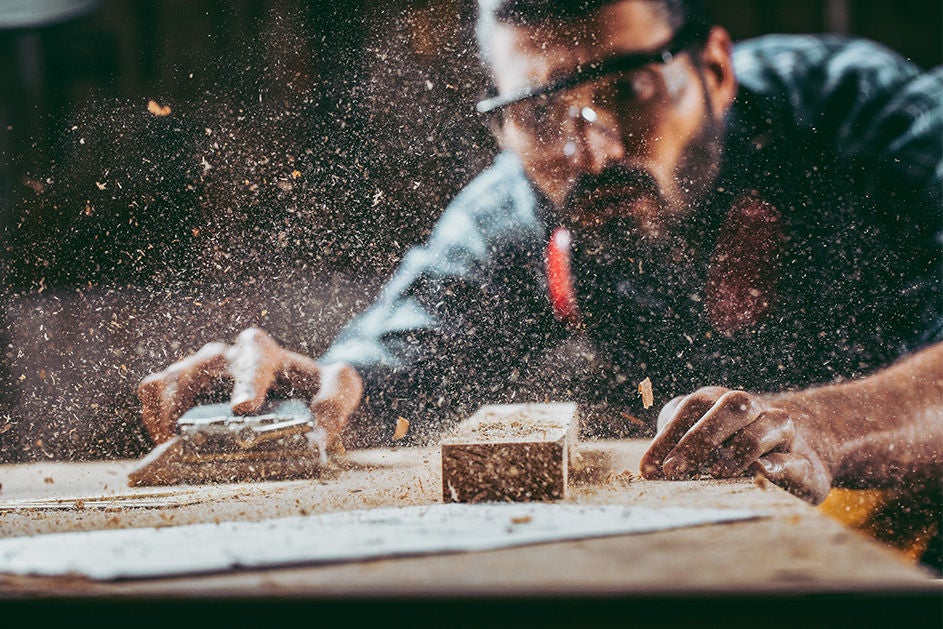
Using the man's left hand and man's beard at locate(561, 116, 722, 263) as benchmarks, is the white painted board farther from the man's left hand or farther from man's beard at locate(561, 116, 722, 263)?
man's beard at locate(561, 116, 722, 263)

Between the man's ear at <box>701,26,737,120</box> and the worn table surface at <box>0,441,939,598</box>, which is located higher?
the man's ear at <box>701,26,737,120</box>

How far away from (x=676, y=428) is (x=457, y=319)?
0.56m

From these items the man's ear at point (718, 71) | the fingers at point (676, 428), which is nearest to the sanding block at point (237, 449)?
the fingers at point (676, 428)

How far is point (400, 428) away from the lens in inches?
57.3

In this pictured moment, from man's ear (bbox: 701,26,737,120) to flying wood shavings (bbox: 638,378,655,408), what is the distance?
532 mm

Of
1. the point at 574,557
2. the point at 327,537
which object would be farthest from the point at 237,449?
the point at 574,557

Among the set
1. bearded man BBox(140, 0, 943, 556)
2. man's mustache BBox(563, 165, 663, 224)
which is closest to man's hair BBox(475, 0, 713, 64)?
bearded man BBox(140, 0, 943, 556)

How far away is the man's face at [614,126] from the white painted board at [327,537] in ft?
2.37

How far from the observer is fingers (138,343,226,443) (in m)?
1.42

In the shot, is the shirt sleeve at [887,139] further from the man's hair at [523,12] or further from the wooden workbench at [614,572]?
the wooden workbench at [614,572]

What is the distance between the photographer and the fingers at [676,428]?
1.08m

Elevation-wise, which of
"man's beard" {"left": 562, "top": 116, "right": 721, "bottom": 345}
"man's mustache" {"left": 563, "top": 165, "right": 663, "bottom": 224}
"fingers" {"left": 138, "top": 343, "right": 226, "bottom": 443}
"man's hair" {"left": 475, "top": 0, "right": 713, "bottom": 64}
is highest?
"man's hair" {"left": 475, "top": 0, "right": 713, "bottom": 64}

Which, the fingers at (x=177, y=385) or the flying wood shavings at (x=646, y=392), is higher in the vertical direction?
the fingers at (x=177, y=385)

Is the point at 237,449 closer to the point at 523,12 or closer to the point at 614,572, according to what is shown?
the point at 614,572
